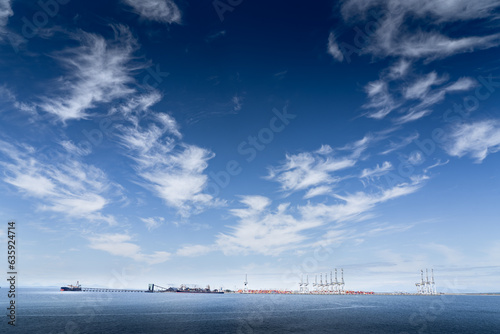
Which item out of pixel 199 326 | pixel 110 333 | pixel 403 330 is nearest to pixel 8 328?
pixel 110 333

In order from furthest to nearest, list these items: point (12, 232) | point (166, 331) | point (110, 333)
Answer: point (166, 331), point (110, 333), point (12, 232)

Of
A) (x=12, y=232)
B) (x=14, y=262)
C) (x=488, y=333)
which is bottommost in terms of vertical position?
(x=488, y=333)

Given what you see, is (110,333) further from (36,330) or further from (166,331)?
(36,330)

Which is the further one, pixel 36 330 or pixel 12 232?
pixel 36 330

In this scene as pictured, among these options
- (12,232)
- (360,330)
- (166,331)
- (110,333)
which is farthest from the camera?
(360,330)

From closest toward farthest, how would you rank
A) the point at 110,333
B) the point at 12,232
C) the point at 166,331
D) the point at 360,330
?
the point at 12,232 → the point at 110,333 → the point at 166,331 → the point at 360,330

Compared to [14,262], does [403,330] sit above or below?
below

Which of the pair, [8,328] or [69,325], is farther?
[69,325]

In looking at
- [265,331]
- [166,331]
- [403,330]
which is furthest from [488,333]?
[166,331]

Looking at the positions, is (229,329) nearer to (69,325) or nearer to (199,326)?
(199,326)
